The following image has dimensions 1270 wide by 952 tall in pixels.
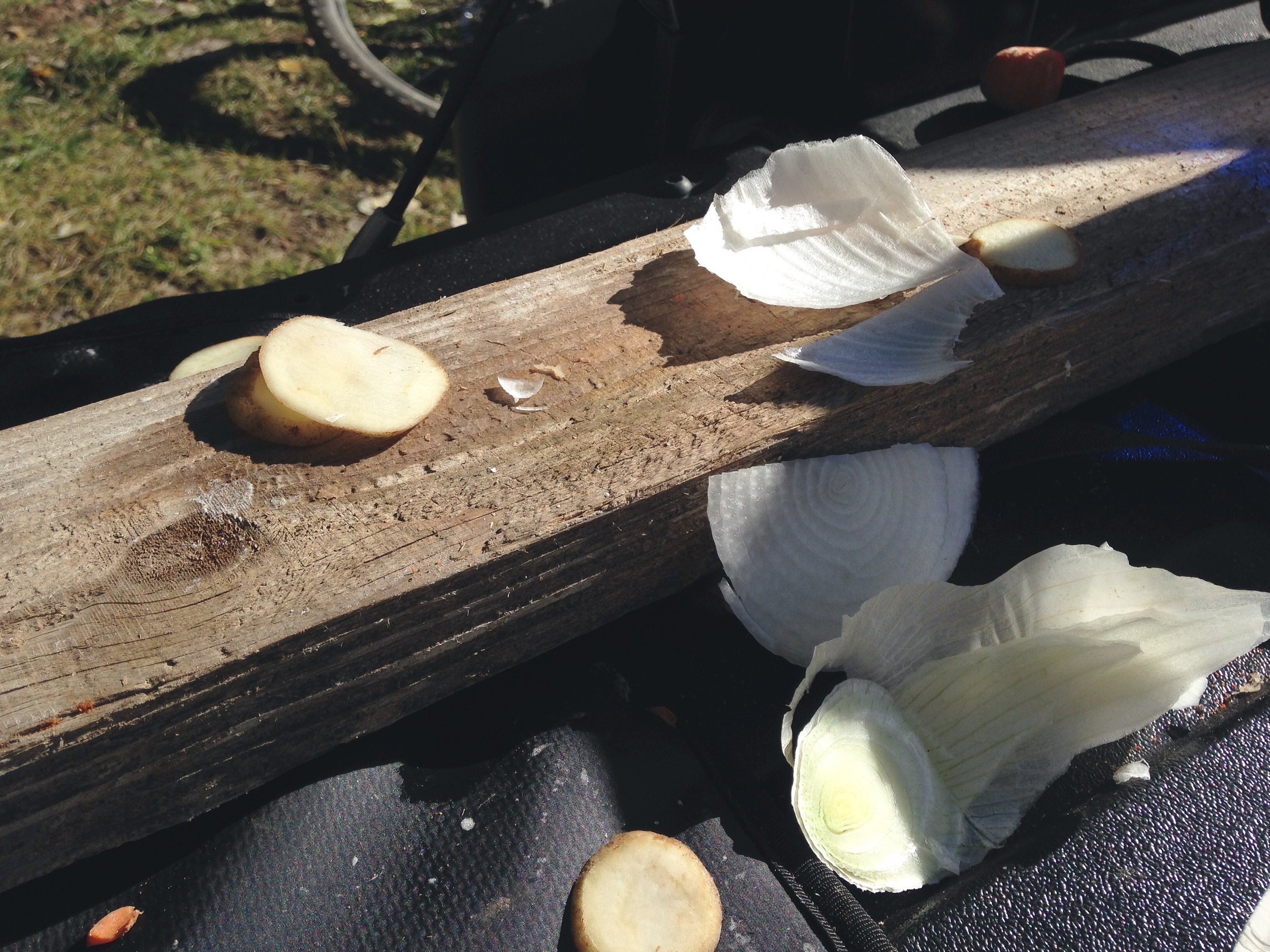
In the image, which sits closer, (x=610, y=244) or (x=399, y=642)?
(x=399, y=642)

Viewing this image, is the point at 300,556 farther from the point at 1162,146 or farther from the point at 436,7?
the point at 436,7

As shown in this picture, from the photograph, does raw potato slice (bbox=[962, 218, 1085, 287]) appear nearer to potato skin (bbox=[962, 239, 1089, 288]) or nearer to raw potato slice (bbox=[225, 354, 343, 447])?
potato skin (bbox=[962, 239, 1089, 288])

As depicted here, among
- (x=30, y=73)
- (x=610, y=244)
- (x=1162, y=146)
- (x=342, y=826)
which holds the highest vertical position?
(x=1162, y=146)

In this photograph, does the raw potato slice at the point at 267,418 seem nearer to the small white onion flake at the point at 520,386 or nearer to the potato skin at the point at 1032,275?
the small white onion flake at the point at 520,386

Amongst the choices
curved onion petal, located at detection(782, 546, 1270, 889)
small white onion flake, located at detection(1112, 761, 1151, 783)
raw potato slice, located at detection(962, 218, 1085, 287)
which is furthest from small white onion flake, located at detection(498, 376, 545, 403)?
small white onion flake, located at detection(1112, 761, 1151, 783)

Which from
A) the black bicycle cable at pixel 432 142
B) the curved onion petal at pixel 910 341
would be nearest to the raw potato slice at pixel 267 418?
the curved onion petal at pixel 910 341

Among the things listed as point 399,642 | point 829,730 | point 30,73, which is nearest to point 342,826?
point 399,642
